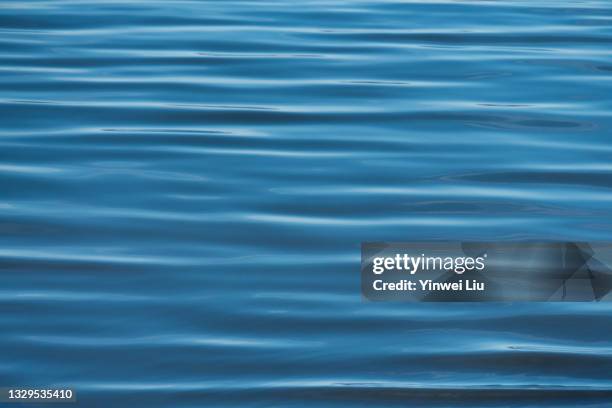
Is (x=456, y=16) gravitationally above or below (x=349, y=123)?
above

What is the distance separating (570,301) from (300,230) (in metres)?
0.64

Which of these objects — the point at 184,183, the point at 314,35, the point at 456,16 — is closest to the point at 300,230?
the point at 184,183

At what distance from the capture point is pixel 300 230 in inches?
108

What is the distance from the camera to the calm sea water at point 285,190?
2168mm

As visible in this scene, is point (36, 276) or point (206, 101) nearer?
point (36, 276)

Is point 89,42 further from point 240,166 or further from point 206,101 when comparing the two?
point 240,166

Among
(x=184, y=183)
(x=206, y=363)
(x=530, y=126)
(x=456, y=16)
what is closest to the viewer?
(x=206, y=363)

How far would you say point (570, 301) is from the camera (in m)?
2.44

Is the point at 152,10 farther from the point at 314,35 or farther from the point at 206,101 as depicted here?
the point at 206,101

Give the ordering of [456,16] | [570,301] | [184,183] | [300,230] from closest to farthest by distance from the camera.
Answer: [570,301] → [300,230] → [184,183] → [456,16]

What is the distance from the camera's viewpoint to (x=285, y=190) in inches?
117

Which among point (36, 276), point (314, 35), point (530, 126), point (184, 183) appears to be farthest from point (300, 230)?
point (314, 35)

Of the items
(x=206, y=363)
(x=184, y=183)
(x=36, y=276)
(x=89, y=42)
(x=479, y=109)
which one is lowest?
(x=206, y=363)

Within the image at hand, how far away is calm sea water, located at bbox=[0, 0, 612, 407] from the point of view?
2168 millimetres
